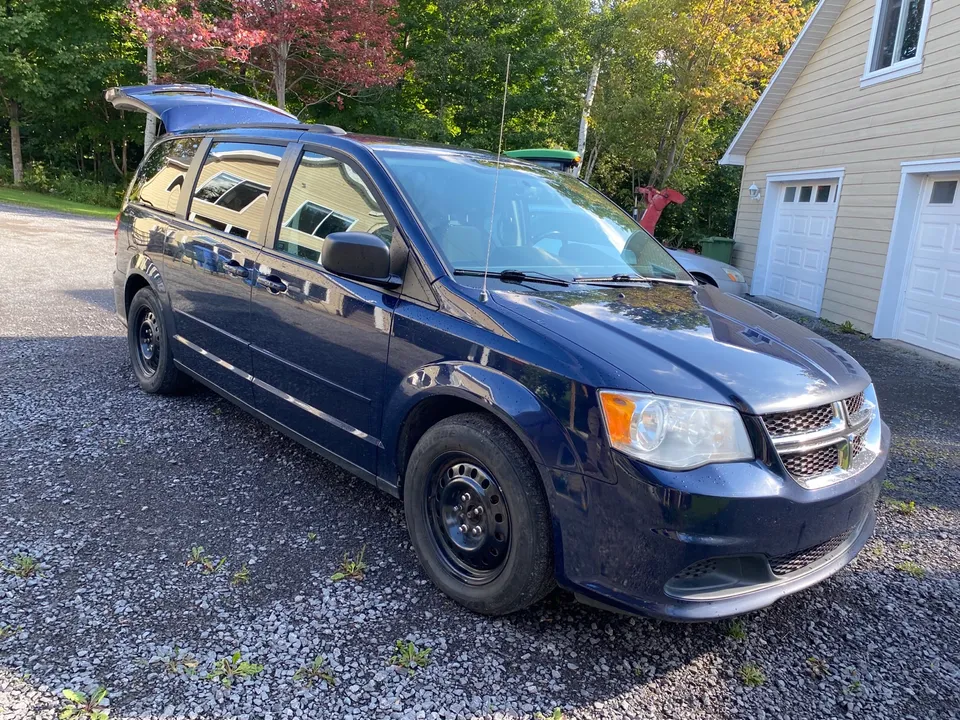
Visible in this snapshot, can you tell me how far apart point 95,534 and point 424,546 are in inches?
59.8

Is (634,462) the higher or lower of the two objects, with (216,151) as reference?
lower

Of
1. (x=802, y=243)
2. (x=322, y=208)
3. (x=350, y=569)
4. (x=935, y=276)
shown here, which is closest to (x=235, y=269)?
(x=322, y=208)

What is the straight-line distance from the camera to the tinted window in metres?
3.36

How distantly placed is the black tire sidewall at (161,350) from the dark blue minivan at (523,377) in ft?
1.72

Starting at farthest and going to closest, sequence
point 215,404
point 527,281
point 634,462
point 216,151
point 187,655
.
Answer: point 215,404 < point 216,151 < point 527,281 < point 187,655 < point 634,462

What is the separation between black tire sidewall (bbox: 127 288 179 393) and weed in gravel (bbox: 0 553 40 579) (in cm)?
201

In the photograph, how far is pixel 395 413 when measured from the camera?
10.0 ft

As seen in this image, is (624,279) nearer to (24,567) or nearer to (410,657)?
(410,657)

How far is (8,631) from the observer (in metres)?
2.59

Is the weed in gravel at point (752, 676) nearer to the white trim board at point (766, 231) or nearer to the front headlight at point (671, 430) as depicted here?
the front headlight at point (671, 430)

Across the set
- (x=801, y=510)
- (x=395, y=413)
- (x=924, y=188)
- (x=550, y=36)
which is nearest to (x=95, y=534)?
(x=395, y=413)

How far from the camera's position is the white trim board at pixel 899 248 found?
970 cm

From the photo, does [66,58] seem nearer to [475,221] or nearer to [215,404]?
[215,404]

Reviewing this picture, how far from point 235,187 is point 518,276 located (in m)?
2.00
